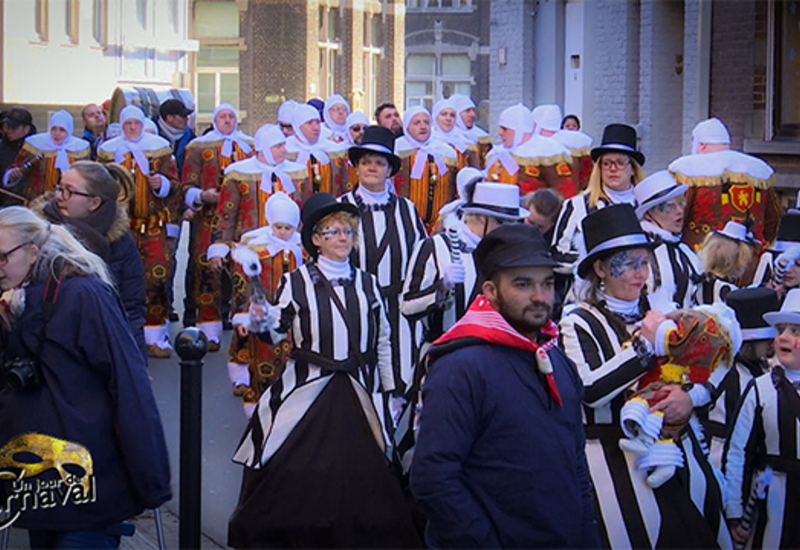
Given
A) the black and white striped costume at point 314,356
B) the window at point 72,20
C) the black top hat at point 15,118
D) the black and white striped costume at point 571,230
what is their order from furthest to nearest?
the window at point 72,20, the black top hat at point 15,118, the black and white striped costume at point 571,230, the black and white striped costume at point 314,356

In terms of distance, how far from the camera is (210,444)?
32.9 feet

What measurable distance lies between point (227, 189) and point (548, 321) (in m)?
7.25

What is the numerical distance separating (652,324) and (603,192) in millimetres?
3682

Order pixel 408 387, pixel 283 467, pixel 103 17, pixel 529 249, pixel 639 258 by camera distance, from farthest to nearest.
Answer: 1. pixel 103 17
2. pixel 408 387
3. pixel 283 467
4. pixel 639 258
5. pixel 529 249

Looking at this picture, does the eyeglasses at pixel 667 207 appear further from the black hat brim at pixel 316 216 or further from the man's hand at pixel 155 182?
the man's hand at pixel 155 182

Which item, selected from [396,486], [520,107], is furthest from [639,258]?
[520,107]

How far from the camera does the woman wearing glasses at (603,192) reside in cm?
901

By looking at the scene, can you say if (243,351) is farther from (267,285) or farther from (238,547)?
(238,547)

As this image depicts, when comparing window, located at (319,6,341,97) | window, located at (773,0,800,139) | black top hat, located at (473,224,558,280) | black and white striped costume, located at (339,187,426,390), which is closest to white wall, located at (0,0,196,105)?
window, located at (319,6,341,97)

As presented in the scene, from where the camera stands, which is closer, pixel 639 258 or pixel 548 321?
pixel 548 321

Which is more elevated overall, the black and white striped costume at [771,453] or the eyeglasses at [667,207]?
the eyeglasses at [667,207]

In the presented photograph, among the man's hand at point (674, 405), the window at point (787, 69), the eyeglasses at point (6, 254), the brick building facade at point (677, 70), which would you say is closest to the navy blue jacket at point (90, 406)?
the eyeglasses at point (6, 254)

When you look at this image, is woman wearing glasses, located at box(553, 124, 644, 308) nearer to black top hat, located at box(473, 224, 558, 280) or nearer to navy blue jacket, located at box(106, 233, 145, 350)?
navy blue jacket, located at box(106, 233, 145, 350)

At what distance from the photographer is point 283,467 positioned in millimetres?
7160
